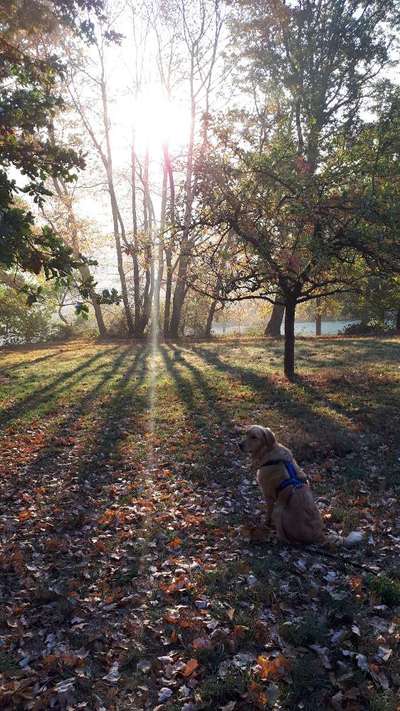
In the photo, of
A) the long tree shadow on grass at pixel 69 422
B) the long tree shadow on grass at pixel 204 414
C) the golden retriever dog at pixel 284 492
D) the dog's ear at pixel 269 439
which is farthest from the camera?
the long tree shadow on grass at pixel 69 422

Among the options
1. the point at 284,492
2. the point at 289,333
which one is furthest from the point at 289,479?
the point at 289,333

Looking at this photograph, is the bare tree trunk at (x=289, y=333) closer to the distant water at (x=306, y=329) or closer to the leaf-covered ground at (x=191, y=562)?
the leaf-covered ground at (x=191, y=562)

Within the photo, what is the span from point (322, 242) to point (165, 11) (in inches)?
1029

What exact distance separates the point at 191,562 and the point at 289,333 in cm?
992

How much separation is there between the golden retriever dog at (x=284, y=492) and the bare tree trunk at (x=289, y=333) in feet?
27.5

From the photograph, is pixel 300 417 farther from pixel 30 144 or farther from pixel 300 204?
pixel 30 144

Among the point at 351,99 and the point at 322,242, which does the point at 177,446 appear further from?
the point at 351,99

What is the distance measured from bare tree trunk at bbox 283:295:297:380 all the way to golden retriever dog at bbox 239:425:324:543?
8390 mm

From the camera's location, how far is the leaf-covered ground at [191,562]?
4312 millimetres

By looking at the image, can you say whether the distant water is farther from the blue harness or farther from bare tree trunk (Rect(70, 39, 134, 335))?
the blue harness

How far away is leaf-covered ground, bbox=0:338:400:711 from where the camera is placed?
170 inches

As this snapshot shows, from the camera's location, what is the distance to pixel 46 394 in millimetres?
15078

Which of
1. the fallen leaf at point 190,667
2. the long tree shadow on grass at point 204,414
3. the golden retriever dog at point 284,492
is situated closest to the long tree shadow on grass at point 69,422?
the long tree shadow on grass at point 204,414

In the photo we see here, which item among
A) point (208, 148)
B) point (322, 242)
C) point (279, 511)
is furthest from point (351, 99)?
point (279, 511)
